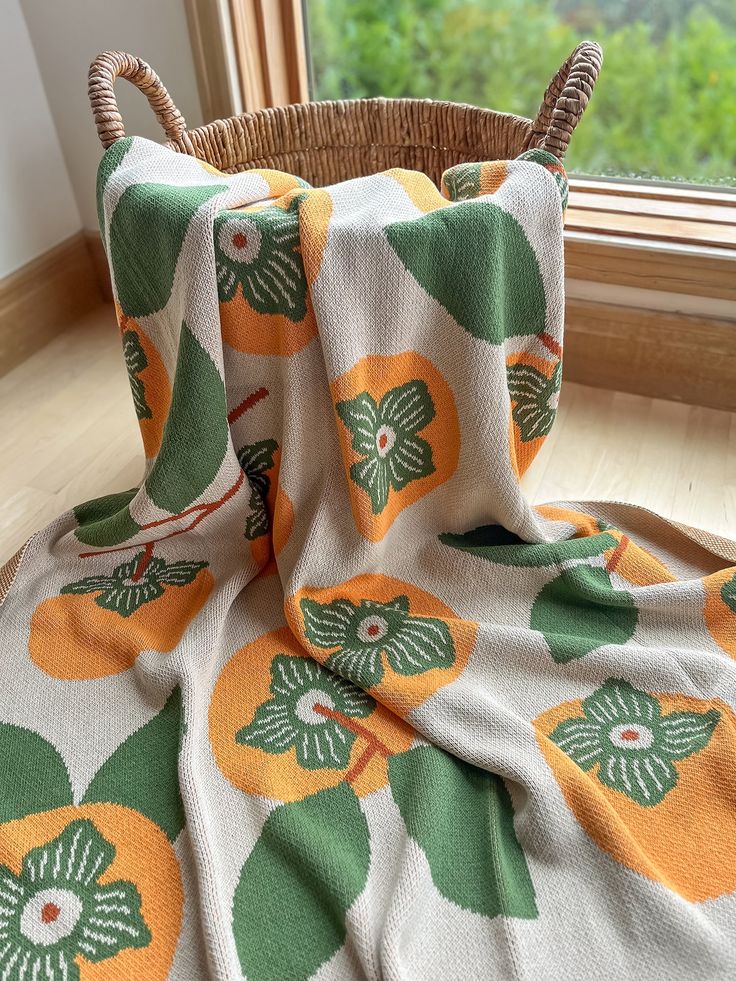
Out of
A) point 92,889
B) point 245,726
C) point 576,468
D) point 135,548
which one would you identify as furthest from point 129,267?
point 576,468

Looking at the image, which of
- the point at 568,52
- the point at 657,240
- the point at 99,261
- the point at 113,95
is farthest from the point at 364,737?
the point at 99,261

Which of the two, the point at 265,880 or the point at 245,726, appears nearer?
the point at 265,880

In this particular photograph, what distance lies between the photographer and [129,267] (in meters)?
0.83

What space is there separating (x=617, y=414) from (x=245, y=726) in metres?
0.81

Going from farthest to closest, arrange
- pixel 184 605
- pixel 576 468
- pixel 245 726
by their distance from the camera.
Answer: pixel 576 468, pixel 184 605, pixel 245 726

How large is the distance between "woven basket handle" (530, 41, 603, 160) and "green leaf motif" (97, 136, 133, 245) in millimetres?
452

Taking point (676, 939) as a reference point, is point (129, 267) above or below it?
above

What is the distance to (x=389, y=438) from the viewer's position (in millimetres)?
864

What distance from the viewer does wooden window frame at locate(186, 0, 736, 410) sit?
121 cm

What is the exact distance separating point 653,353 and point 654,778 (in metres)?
0.75

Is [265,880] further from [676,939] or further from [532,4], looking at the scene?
[532,4]

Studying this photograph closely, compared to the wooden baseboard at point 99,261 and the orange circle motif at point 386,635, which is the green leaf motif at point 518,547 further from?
the wooden baseboard at point 99,261

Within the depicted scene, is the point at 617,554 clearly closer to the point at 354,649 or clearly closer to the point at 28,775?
the point at 354,649

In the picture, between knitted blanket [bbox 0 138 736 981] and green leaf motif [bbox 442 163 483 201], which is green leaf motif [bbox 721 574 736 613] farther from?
green leaf motif [bbox 442 163 483 201]
